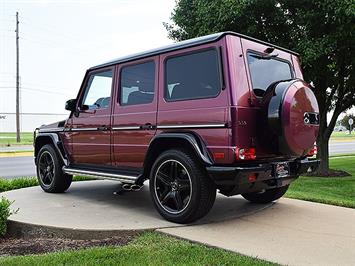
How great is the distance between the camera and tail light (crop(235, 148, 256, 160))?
15.2 feet

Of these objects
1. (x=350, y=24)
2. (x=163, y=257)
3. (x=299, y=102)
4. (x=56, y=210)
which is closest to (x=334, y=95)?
(x=350, y=24)

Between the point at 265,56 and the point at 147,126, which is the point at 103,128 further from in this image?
the point at 265,56

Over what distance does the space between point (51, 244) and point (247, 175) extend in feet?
7.28

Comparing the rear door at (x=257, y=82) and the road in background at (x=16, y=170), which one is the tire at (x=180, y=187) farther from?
the road in background at (x=16, y=170)

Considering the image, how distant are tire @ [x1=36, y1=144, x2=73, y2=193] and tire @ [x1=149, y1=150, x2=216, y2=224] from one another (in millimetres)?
2555

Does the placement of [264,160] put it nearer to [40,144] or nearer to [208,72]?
[208,72]

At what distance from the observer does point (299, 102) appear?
4.86 m

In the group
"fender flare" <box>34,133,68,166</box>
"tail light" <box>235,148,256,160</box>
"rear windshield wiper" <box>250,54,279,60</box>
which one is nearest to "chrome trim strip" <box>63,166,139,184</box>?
"fender flare" <box>34,133,68,166</box>

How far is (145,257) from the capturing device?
3.87 m

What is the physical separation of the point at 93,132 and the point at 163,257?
10.1 feet

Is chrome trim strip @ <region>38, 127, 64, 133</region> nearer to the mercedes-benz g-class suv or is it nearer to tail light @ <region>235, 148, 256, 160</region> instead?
the mercedes-benz g-class suv

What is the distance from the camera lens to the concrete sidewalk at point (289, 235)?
3.92 m

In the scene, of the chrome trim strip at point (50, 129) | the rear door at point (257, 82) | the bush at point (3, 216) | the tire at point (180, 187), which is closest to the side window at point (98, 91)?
the chrome trim strip at point (50, 129)

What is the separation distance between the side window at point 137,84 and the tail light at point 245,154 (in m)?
1.52
